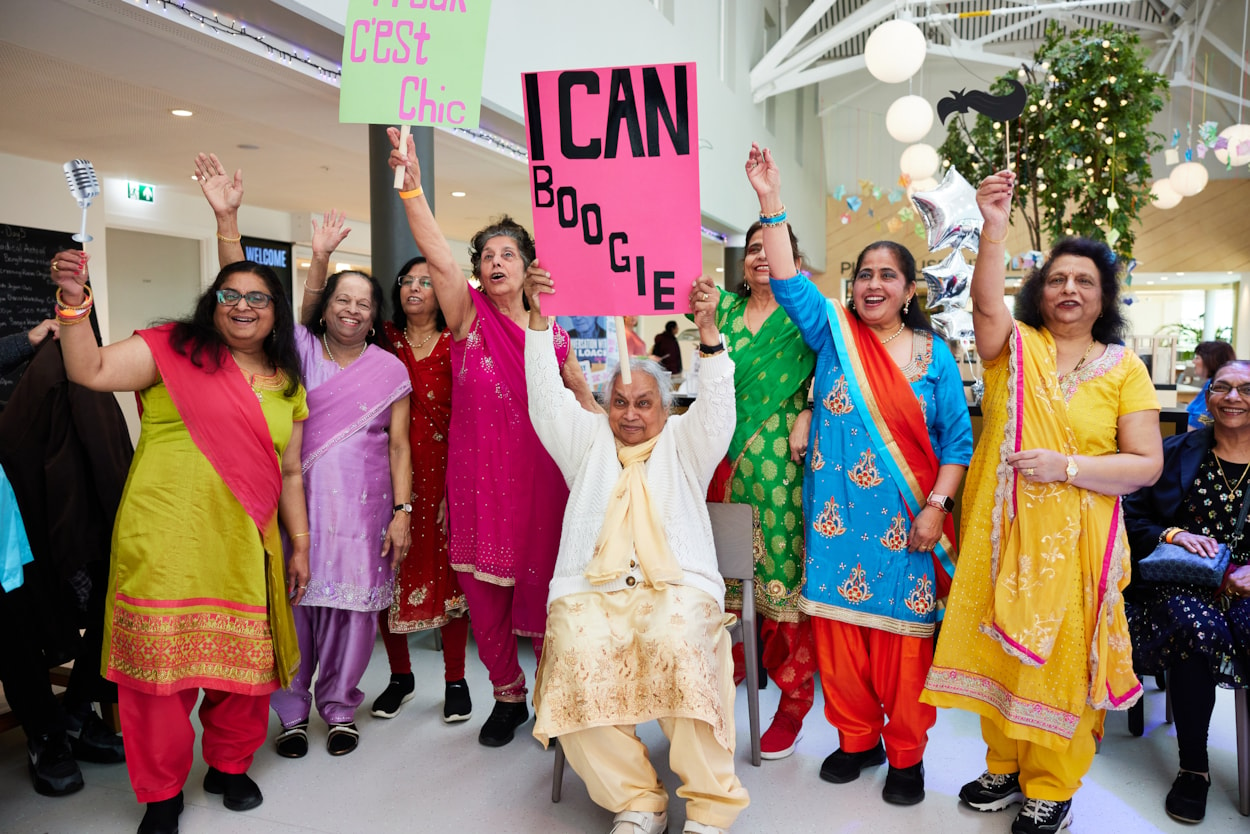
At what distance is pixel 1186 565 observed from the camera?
7.38 ft

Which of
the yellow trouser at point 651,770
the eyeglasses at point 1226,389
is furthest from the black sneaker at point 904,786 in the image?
the eyeglasses at point 1226,389

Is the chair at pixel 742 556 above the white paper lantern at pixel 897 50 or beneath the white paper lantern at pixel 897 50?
beneath

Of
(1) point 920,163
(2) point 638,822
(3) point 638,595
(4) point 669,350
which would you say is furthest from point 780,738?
(4) point 669,350

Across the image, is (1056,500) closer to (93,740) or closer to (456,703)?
(456,703)

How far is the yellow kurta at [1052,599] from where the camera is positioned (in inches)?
78.3

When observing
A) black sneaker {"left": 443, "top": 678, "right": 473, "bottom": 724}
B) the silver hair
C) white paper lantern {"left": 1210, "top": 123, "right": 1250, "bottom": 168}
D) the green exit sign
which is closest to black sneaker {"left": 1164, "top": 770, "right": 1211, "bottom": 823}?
the silver hair

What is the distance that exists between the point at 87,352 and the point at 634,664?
1.38 metres

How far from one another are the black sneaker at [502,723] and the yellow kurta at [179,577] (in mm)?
706

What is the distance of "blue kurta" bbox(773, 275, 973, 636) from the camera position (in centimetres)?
220

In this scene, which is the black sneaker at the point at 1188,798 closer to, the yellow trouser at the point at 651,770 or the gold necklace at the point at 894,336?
the yellow trouser at the point at 651,770

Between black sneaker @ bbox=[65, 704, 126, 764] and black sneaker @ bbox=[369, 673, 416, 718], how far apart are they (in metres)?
0.70

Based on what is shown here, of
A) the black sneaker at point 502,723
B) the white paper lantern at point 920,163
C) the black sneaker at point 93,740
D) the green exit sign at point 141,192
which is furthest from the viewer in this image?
the green exit sign at point 141,192

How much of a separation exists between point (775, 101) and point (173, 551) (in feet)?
38.0

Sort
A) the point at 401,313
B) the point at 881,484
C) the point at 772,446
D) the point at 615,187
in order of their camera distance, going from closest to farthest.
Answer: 1. the point at 615,187
2. the point at 881,484
3. the point at 772,446
4. the point at 401,313
